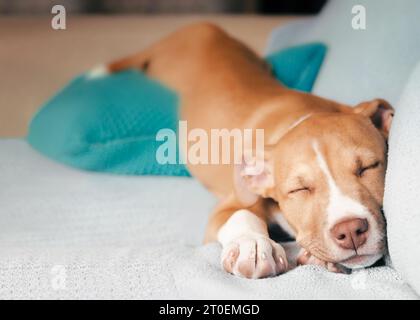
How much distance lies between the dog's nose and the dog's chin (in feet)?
0.08

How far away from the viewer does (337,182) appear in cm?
122

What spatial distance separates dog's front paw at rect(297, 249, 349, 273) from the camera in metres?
1.17

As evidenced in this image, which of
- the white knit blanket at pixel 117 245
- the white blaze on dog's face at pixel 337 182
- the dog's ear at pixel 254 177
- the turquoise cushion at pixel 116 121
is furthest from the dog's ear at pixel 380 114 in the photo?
the turquoise cushion at pixel 116 121

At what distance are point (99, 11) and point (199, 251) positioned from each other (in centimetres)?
224

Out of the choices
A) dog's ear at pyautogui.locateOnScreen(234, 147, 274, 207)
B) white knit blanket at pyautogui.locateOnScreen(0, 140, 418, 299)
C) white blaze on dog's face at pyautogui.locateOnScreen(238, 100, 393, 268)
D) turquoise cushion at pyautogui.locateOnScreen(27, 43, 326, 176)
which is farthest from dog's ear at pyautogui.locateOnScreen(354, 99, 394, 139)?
turquoise cushion at pyautogui.locateOnScreen(27, 43, 326, 176)

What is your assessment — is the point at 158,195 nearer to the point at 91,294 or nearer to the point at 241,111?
the point at 241,111

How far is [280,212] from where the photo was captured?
1.42 m

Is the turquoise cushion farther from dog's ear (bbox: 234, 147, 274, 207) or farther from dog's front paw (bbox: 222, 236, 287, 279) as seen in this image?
dog's front paw (bbox: 222, 236, 287, 279)

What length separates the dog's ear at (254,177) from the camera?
1.39m

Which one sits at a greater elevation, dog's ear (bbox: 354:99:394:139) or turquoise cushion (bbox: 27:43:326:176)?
dog's ear (bbox: 354:99:394:139)
